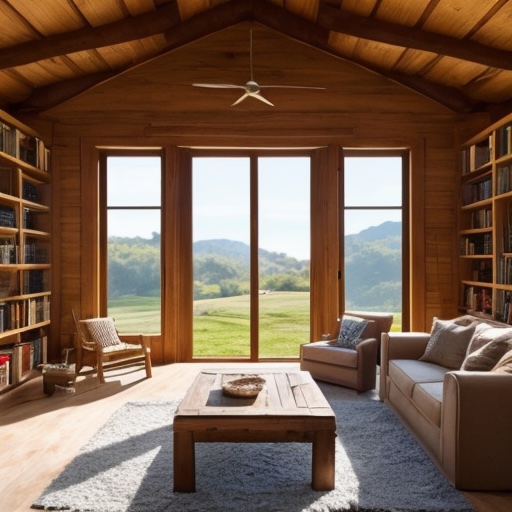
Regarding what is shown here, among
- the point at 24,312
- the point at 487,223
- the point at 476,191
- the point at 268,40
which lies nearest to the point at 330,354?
the point at 487,223

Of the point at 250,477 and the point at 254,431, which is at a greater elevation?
the point at 254,431

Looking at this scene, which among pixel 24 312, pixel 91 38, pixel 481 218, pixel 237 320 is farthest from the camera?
pixel 237 320

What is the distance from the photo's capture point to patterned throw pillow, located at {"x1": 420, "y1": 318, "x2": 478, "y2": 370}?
392 cm

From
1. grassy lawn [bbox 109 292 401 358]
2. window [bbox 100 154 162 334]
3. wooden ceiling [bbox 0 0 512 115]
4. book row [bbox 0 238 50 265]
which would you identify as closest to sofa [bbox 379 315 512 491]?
grassy lawn [bbox 109 292 401 358]

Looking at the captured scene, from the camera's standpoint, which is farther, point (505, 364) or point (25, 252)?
point (25, 252)

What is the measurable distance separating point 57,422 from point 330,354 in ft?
9.01

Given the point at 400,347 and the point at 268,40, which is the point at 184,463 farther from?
the point at 268,40

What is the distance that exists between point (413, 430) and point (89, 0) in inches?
196

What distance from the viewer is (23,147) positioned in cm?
568

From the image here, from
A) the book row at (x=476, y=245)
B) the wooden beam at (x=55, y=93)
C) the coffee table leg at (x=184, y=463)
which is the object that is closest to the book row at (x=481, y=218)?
the book row at (x=476, y=245)

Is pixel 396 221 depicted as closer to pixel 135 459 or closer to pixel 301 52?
pixel 301 52

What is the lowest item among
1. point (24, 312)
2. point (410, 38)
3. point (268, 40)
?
point (24, 312)

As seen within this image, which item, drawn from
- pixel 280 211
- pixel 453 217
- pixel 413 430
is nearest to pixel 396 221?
pixel 453 217

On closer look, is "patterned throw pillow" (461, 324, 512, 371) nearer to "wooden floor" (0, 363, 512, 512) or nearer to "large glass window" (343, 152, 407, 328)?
"wooden floor" (0, 363, 512, 512)
